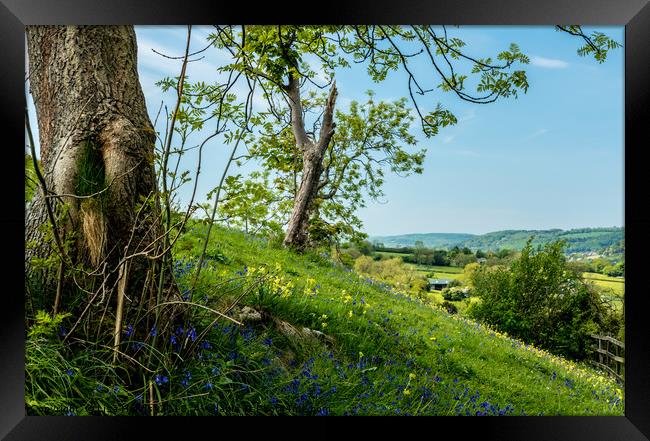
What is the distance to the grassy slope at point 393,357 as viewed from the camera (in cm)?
319

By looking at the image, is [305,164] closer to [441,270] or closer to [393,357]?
[393,357]

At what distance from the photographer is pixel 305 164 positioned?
559cm

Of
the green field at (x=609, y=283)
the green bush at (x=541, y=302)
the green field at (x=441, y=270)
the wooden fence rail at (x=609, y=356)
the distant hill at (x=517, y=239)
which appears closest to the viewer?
the distant hill at (x=517, y=239)

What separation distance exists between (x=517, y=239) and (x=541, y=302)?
1.11 meters

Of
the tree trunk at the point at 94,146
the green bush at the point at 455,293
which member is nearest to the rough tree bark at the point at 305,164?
the tree trunk at the point at 94,146

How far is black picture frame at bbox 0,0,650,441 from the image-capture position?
2.52 metres

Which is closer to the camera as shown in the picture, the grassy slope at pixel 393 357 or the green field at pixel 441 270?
the grassy slope at pixel 393 357

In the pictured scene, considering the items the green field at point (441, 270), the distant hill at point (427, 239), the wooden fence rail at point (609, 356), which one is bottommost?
the wooden fence rail at point (609, 356)

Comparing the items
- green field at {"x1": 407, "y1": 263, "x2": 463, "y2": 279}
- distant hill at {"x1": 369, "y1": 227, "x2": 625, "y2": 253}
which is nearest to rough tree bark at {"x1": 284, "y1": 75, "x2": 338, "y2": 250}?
distant hill at {"x1": 369, "y1": 227, "x2": 625, "y2": 253}

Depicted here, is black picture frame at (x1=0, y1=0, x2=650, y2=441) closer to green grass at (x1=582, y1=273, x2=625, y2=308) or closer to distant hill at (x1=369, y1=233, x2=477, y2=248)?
distant hill at (x1=369, y1=233, x2=477, y2=248)

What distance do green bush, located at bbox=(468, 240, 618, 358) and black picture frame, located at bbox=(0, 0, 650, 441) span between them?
4933mm
